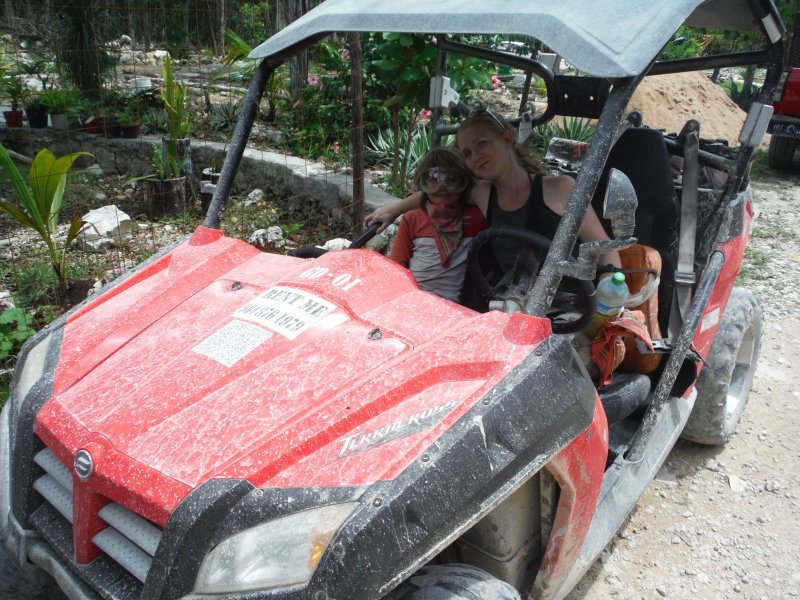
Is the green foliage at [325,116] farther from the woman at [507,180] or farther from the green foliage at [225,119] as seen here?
the woman at [507,180]

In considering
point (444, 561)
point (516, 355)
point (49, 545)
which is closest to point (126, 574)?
point (49, 545)

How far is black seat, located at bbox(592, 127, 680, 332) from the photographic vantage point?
2.83 m

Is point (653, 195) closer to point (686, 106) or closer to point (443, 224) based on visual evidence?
point (443, 224)

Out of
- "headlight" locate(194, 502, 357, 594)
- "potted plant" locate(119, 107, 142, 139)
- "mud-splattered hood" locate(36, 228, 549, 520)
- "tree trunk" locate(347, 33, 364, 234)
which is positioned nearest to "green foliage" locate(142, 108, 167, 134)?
"potted plant" locate(119, 107, 142, 139)

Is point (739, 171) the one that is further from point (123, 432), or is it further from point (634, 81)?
point (123, 432)

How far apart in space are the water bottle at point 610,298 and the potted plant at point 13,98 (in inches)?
293

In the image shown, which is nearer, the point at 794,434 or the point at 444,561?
the point at 444,561

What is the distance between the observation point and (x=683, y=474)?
10.6 ft

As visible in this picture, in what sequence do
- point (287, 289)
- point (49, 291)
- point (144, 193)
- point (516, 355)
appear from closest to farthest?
point (516, 355), point (287, 289), point (49, 291), point (144, 193)

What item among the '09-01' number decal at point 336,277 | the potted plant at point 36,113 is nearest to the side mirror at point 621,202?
the '09-01' number decal at point 336,277

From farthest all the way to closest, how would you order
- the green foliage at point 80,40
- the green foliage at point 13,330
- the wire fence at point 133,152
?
the green foliage at point 80,40 → the wire fence at point 133,152 → the green foliage at point 13,330

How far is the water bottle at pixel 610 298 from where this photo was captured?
2.19 m

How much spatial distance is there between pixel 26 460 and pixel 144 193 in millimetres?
5260

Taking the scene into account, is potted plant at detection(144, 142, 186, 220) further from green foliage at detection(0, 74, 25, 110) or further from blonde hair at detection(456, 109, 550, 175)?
blonde hair at detection(456, 109, 550, 175)
